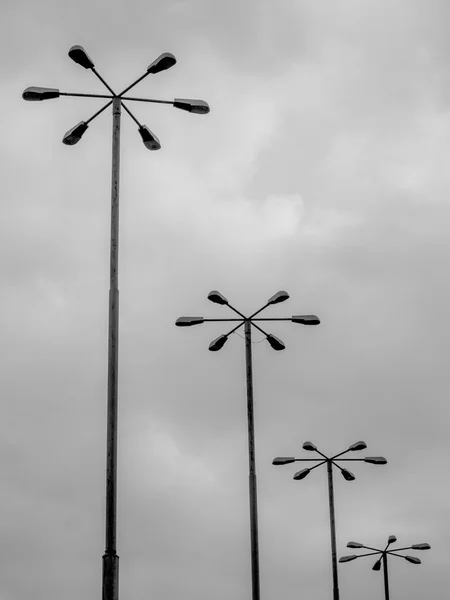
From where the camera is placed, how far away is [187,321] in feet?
101

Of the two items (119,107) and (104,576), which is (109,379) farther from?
(119,107)

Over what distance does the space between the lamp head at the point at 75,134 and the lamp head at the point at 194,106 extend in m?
1.77

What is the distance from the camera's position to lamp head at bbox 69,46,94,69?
1997 centimetres

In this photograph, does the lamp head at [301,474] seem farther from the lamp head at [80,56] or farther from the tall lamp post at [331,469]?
the lamp head at [80,56]

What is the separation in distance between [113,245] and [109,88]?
3130mm

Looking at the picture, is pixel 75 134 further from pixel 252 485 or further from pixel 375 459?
pixel 375 459

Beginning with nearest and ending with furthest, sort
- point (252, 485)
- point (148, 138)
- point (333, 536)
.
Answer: point (148, 138), point (252, 485), point (333, 536)

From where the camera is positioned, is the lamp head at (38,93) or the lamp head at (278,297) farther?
the lamp head at (278,297)

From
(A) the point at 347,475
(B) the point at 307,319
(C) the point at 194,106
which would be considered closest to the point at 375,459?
(A) the point at 347,475

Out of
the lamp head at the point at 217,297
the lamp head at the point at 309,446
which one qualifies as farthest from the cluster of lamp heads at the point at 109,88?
the lamp head at the point at 309,446

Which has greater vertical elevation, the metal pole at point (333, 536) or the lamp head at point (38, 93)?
the lamp head at point (38, 93)

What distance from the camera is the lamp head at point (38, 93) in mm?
20875

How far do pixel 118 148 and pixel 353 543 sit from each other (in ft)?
111

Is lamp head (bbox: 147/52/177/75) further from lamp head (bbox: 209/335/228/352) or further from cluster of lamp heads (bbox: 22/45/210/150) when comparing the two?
lamp head (bbox: 209/335/228/352)
